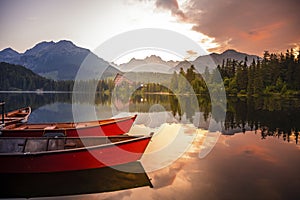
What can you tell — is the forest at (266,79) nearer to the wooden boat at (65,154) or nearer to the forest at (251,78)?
the forest at (251,78)

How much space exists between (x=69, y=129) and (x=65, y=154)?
470 centimetres

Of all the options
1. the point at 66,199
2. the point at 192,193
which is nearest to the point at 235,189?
the point at 192,193

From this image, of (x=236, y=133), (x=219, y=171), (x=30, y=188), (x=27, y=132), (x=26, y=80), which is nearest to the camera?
(x=30, y=188)

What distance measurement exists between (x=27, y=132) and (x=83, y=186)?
265 inches

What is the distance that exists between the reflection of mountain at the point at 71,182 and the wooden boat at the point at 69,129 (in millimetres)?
2982

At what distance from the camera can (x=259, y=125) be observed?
27406mm

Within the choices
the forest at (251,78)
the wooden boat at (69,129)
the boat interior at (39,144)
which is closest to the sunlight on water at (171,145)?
the boat interior at (39,144)

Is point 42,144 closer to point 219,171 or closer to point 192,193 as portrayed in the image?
point 192,193

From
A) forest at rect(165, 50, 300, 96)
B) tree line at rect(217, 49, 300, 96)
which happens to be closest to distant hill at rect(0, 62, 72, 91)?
forest at rect(165, 50, 300, 96)

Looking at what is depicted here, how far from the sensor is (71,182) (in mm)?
11289

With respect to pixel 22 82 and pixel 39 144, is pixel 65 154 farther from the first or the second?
pixel 22 82

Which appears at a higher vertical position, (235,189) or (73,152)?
(73,152)

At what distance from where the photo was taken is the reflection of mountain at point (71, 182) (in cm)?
1052

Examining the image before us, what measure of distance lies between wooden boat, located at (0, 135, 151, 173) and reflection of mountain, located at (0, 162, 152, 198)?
0.97 feet
